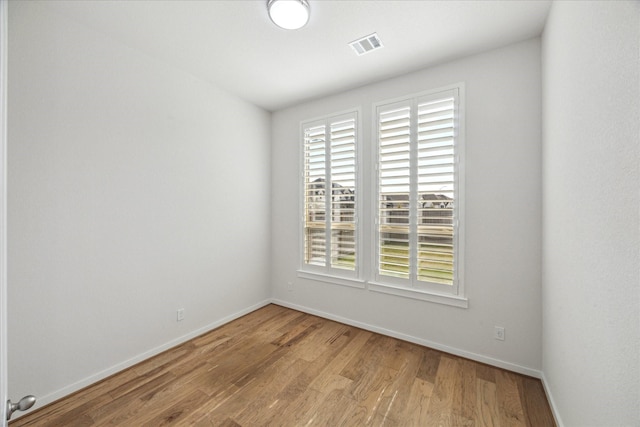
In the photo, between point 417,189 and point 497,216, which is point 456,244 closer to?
point 497,216

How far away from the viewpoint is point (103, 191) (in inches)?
82.7

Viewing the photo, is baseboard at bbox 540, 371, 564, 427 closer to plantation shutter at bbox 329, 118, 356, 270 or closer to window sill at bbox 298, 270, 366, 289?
window sill at bbox 298, 270, 366, 289

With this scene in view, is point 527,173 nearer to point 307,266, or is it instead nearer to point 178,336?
point 307,266

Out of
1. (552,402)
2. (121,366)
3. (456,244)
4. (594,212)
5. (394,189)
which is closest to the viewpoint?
(594,212)

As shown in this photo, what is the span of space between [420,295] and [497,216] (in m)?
1.01

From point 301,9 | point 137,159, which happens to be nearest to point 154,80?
point 137,159

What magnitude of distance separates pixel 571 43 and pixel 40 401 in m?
3.93

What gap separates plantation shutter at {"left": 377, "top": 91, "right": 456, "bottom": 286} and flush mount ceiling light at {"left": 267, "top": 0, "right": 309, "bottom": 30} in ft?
4.19

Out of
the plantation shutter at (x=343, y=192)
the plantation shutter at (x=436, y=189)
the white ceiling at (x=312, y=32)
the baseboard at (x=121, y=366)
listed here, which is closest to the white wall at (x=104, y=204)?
the baseboard at (x=121, y=366)

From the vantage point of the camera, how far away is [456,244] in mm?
2410

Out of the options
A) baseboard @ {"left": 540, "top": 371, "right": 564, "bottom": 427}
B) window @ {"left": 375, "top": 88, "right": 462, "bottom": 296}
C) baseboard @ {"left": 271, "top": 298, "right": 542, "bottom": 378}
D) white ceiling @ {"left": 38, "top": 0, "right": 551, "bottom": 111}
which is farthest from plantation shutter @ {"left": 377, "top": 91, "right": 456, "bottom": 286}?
baseboard @ {"left": 540, "top": 371, "right": 564, "bottom": 427}

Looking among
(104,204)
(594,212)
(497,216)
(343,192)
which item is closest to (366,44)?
(343,192)

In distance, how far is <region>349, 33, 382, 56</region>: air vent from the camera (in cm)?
214

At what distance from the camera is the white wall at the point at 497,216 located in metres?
2.11
